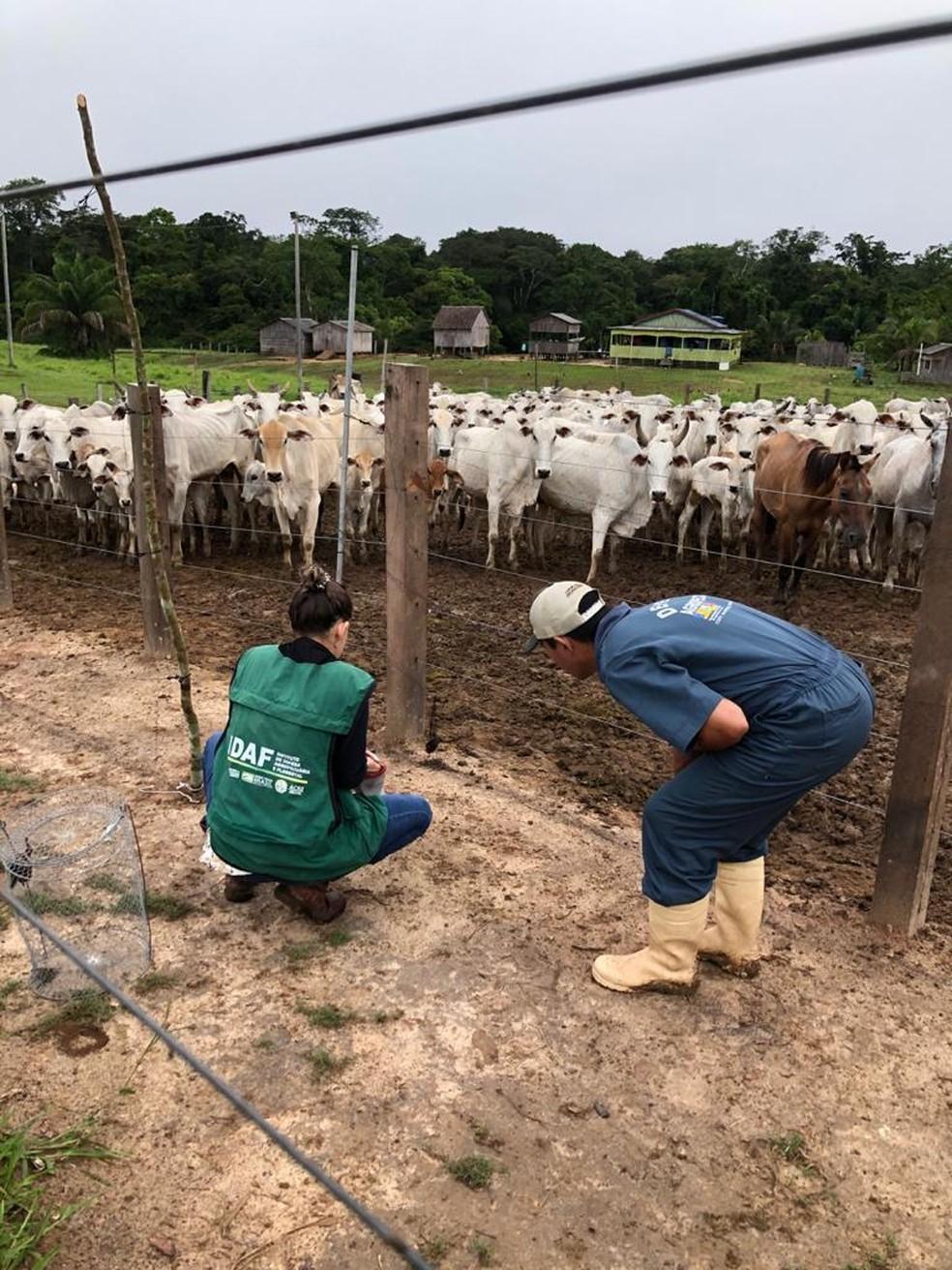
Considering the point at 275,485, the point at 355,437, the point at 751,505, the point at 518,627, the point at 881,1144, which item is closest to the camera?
the point at 881,1144

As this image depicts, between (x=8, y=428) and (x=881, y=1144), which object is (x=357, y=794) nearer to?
(x=881, y=1144)

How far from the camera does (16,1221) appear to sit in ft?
7.80

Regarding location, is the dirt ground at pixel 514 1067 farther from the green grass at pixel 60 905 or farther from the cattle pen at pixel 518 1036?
the green grass at pixel 60 905

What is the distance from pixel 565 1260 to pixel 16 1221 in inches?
54.1

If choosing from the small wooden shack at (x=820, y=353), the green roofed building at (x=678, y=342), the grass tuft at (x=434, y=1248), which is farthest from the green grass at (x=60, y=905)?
the small wooden shack at (x=820, y=353)

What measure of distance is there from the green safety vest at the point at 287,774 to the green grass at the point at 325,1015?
0.49 meters

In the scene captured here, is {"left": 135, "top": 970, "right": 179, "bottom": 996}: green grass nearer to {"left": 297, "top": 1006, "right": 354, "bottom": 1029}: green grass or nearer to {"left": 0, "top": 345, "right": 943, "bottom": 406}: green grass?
{"left": 297, "top": 1006, "right": 354, "bottom": 1029}: green grass

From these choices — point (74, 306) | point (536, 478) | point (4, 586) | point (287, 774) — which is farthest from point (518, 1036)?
point (74, 306)

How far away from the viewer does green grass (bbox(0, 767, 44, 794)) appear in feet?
15.8

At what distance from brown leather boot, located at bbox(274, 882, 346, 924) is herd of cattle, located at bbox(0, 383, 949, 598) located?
6646 millimetres

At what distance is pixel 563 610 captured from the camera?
121 inches

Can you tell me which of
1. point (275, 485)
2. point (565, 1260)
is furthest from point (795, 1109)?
point (275, 485)

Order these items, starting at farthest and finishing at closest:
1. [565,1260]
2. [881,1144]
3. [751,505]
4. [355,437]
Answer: [355,437], [751,505], [881,1144], [565,1260]

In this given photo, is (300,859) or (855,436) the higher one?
(855,436)
